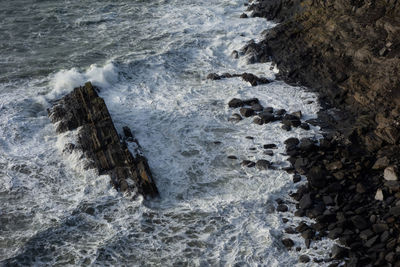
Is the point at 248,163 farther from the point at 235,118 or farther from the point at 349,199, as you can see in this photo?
the point at 349,199

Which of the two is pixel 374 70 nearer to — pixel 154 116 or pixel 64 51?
pixel 154 116

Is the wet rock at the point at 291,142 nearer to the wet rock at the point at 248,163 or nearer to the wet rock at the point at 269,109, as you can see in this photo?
the wet rock at the point at 248,163

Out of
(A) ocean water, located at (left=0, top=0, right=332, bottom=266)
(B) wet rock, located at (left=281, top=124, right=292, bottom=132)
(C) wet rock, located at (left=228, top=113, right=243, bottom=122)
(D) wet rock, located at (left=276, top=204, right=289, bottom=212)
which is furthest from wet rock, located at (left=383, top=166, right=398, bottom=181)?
(C) wet rock, located at (left=228, top=113, right=243, bottom=122)

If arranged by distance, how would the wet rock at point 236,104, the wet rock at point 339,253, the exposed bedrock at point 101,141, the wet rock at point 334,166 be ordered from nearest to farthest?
the wet rock at point 339,253 < the wet rock at point 334,166 < the exposed bedrock at point 101,141 < the wet rock at point 236,104

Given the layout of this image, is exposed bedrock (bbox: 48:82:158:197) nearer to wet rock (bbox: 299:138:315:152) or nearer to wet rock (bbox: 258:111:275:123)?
wet rock (bbox: 258:111:275:123)

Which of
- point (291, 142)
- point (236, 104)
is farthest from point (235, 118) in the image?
point (291, 142)

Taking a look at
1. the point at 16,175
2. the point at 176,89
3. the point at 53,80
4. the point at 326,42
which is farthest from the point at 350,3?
the point at 16,175

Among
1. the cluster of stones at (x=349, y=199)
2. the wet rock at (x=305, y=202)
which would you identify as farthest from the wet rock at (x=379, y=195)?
the wet rock at (x=305, y=202)
